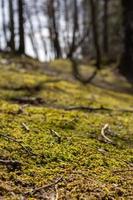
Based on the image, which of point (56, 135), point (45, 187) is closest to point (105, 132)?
point (56, 135)

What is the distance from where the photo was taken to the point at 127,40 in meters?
14.5

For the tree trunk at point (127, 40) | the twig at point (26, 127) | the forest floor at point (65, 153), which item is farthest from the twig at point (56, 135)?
the tree trunk at point (127, 40)

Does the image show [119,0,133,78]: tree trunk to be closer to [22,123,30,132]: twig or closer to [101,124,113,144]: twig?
[101,124,113,144]: twig

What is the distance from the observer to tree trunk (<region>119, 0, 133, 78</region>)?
14320 millimetres

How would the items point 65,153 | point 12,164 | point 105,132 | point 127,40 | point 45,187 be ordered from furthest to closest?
point 127,40 < point 105,132 < point 65,153 < point 12,164 < point 45,187

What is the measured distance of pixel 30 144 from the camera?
366 centimetres

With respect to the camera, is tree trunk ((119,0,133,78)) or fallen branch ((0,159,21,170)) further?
tree trunk ((119,0,133,78))

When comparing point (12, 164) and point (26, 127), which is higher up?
point (12, 164)

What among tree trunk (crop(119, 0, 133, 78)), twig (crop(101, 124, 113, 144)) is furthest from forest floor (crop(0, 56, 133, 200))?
tree trunk (crop(119, 0, 133, 78))

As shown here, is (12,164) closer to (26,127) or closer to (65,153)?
(65,153)

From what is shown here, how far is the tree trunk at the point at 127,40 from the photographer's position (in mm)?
14320

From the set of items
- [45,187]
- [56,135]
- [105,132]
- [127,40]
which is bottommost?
[127,40]

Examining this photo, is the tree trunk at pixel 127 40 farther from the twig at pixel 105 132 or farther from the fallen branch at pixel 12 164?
the fallen branch at pixel 12 164

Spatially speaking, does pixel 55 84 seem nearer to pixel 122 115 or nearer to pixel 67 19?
pixel 122 115
